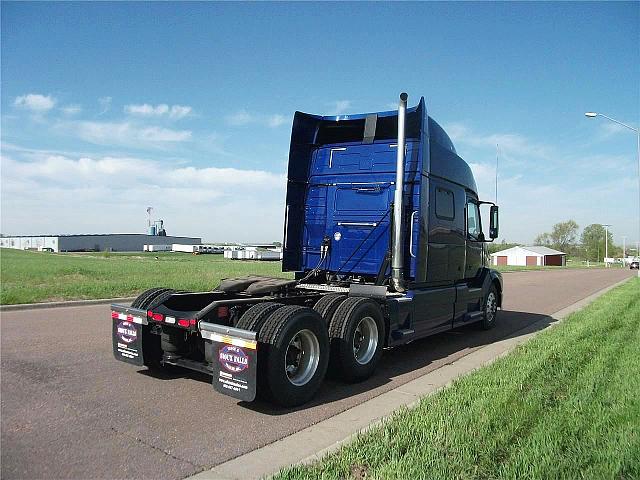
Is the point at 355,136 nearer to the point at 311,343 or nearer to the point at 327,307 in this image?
the point at 327,307

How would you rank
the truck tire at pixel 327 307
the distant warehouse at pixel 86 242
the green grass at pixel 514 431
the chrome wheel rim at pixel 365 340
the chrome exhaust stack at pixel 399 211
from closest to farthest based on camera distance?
the green grass at pixel 514 431
the truck tire at pixel 327 307
the chrome wheel rim at pixel 365 340
the chrome exhaust stack at pixel 399 211
the distant warehouse at pixel 86 242

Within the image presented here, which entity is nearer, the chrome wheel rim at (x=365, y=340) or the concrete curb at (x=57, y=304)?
the chrome wheel rim at (x=365, y=340)

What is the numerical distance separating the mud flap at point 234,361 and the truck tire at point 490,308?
6603mm

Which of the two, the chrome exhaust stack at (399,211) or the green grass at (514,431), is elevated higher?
the chrome exhaust stack at (399,211)

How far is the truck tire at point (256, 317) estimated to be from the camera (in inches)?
194

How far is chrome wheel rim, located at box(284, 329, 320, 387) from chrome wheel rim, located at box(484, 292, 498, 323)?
583cm

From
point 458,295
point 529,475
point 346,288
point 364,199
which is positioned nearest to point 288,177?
point 364,199

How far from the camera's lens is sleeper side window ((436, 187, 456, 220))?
7949 millimetres

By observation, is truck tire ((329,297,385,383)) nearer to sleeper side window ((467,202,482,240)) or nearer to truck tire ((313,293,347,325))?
truck tire ((313,293,347,325))

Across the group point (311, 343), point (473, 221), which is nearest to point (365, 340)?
point (311, 343)

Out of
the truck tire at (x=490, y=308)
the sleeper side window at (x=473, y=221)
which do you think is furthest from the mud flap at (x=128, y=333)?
the truck tire at (x=490, y=308)

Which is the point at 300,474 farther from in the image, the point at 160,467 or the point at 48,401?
the point at 48,401

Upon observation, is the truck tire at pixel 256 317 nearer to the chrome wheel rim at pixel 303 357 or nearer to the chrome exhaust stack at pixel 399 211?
the chrome wheel rim at pixel 303 357

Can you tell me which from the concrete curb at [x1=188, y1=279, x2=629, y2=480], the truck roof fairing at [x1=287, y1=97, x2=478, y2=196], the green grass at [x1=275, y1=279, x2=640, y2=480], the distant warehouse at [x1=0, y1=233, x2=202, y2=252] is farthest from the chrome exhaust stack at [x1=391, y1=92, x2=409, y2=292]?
the distant warehouse at [x1=0, y1=233, x2=202, y2=252]
